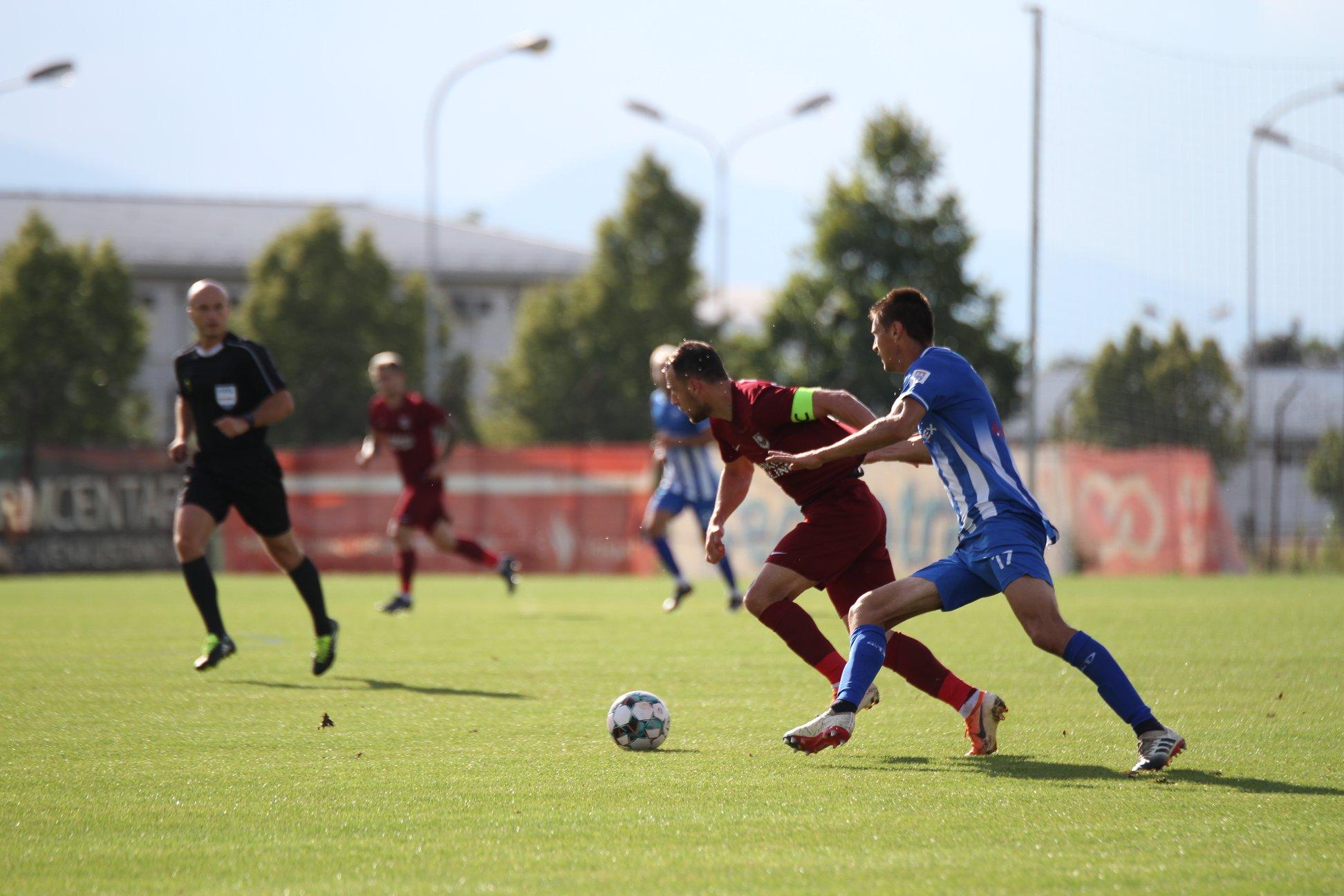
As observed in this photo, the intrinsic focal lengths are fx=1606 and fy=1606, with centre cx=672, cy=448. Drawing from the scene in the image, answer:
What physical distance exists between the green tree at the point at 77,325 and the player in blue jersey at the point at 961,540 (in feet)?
126

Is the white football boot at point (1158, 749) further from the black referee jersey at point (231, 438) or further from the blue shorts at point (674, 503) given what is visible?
the blue shorts at point (674, 503)

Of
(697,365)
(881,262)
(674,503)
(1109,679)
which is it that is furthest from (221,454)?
(881,262)

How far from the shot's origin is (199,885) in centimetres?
424

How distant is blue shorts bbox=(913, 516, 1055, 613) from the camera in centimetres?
601

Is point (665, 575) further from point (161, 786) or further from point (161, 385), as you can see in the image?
point (161, 385)

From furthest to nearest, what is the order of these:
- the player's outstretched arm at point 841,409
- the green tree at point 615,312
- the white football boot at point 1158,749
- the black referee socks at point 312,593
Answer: the green tree at point 615,312, the black referee socks at point 312,593, the player's outstretched arm at point 841,409, the white football boot at point 1158,749

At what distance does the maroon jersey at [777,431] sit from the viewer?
6.79m

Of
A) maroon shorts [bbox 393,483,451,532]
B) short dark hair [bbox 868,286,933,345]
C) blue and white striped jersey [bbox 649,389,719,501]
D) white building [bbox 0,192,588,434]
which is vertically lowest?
maroon shorts [bbox 393,483,451,532]

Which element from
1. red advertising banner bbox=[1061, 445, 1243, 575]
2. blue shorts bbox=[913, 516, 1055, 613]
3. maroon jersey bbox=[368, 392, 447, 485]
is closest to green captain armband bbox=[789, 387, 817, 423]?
blue shorts bbox=[913, 516, 1055, 613]

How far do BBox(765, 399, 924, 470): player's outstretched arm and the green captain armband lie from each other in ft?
1.20

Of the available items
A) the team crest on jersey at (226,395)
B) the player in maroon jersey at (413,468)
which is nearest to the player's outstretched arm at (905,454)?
the team crest on jersey at (226,395)

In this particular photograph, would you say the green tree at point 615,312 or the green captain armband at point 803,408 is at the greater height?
the green tree at point 615,312

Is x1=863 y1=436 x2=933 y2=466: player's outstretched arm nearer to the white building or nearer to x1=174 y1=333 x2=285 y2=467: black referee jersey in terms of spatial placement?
x1=174 y1=333 x2=285 y2=467: black referee jersey

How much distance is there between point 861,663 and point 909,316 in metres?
1.39
